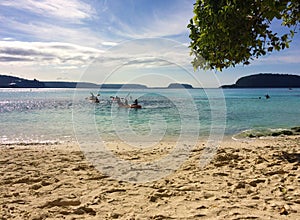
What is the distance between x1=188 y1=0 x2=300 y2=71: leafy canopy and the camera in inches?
233

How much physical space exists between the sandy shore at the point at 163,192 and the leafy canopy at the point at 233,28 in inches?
115

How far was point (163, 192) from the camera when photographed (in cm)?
483

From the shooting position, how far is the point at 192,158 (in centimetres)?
796

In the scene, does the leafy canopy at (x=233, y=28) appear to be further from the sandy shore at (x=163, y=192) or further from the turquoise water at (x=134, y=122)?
the turquoise water at (x=134, y=122)

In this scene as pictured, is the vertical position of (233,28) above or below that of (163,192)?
above

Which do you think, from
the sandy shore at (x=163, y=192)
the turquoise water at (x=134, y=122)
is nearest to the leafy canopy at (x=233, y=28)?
the sandy shore at (x=163, y=192)

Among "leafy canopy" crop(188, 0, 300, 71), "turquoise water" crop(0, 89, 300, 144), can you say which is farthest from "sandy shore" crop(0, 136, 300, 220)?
"turquoise water" crop(0, 89, 300, 144)

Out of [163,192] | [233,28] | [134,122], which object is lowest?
[134,122]

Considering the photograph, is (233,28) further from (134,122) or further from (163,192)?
(134,122)

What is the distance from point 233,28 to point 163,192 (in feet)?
13.6

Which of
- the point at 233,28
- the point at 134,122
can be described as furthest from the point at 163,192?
the point at 134,122

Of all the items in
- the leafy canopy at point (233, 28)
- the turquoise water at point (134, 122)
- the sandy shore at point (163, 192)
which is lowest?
the turquoise water at point (134, 122)

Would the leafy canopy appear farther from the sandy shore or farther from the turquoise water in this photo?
the turquoise water

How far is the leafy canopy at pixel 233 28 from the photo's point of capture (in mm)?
5906
